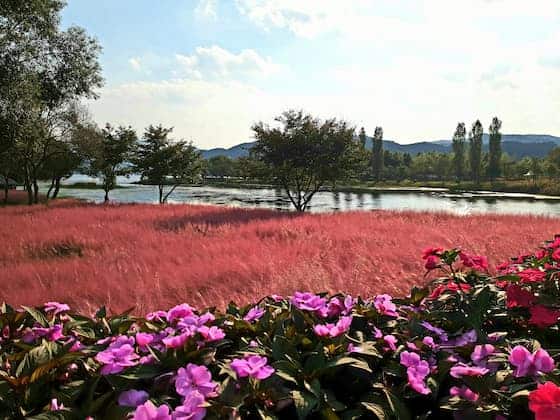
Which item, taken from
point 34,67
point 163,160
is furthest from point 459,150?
point 34,67

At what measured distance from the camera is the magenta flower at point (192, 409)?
1152 mm

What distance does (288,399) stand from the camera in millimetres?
1356

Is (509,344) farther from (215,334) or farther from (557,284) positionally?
(215,334)

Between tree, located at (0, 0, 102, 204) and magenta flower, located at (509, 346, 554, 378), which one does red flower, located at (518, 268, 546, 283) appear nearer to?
magenta flower, located at (509, 346, 554, 378)

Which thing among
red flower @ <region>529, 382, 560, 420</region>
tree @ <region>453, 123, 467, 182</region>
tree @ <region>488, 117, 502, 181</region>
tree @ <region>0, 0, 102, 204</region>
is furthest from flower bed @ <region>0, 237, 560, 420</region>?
tree @ <region>453, 123, 467, 182</region>

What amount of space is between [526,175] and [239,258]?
94.5 meters

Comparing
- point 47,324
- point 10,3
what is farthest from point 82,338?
point 10,3

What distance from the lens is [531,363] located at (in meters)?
1.38

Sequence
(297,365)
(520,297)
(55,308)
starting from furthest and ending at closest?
(55,308)
(520,297)
(297,365)

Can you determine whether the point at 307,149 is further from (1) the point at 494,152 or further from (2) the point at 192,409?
(1) the point at 494,152

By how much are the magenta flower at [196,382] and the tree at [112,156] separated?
3471 cm

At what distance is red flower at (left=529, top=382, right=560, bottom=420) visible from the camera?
36.6 inches

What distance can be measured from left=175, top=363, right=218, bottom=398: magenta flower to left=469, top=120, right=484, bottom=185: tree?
9079 centimetres

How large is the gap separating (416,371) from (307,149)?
72.3 ft
